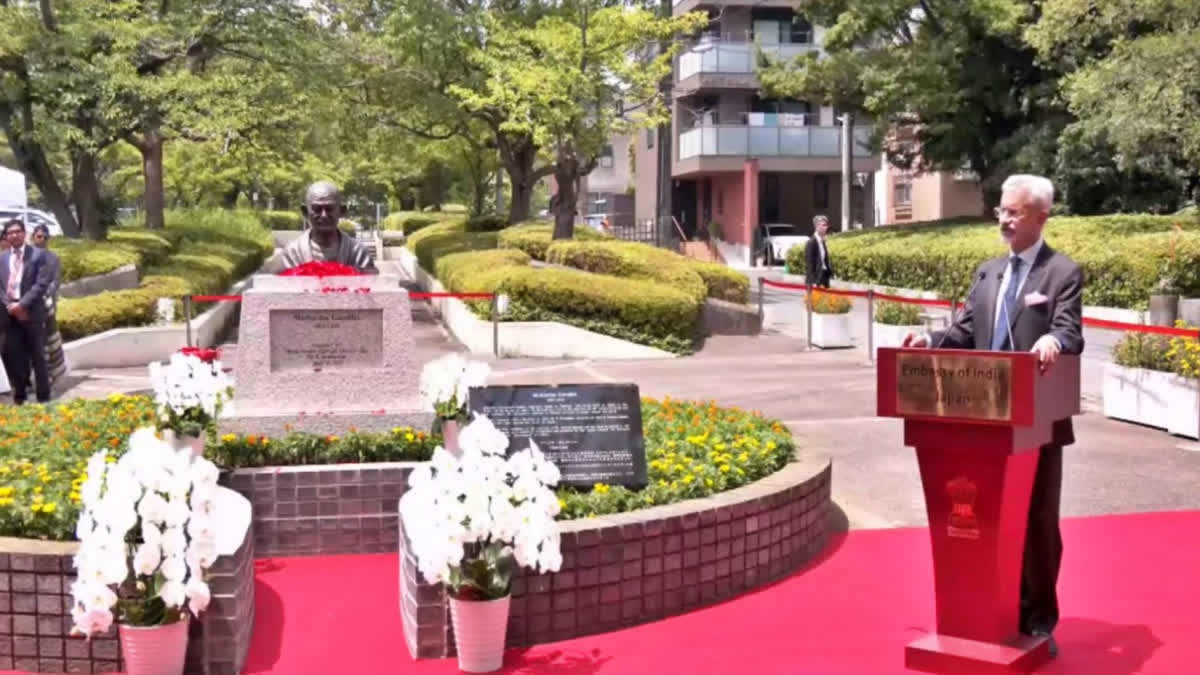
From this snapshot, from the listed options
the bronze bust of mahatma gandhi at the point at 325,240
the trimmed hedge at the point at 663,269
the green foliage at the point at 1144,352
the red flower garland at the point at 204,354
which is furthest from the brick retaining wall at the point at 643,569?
the trimmed hedge at the point at 663,269

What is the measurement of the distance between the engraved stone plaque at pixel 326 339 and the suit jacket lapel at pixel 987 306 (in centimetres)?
447

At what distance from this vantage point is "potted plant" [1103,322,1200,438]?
33.9ft

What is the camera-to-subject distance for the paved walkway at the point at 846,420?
8203mm

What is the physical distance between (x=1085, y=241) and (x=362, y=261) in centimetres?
1781

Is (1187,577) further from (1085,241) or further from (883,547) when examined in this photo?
(1085,241)

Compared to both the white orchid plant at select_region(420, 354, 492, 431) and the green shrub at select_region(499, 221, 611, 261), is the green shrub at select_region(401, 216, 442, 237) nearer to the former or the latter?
the green shrub at select_region(499, 221, 611, 261)

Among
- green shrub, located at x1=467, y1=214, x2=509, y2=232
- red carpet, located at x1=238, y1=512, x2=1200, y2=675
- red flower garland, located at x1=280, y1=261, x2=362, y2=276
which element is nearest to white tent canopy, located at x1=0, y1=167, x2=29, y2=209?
green shrub, located at x1=467, y1=214, x2=509, y2=232

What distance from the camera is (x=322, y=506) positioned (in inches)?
267

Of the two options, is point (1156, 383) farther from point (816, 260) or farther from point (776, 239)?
point (776, 239)

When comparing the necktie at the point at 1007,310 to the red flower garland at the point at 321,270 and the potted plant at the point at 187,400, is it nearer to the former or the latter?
the potted plant at the point at 187,400

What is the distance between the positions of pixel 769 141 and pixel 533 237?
52.9 ft

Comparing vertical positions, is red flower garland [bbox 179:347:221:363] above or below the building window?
below

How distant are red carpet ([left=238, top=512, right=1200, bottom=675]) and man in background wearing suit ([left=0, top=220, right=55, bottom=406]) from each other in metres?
6.33

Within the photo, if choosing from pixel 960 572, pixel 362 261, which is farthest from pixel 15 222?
pixel 960 572
